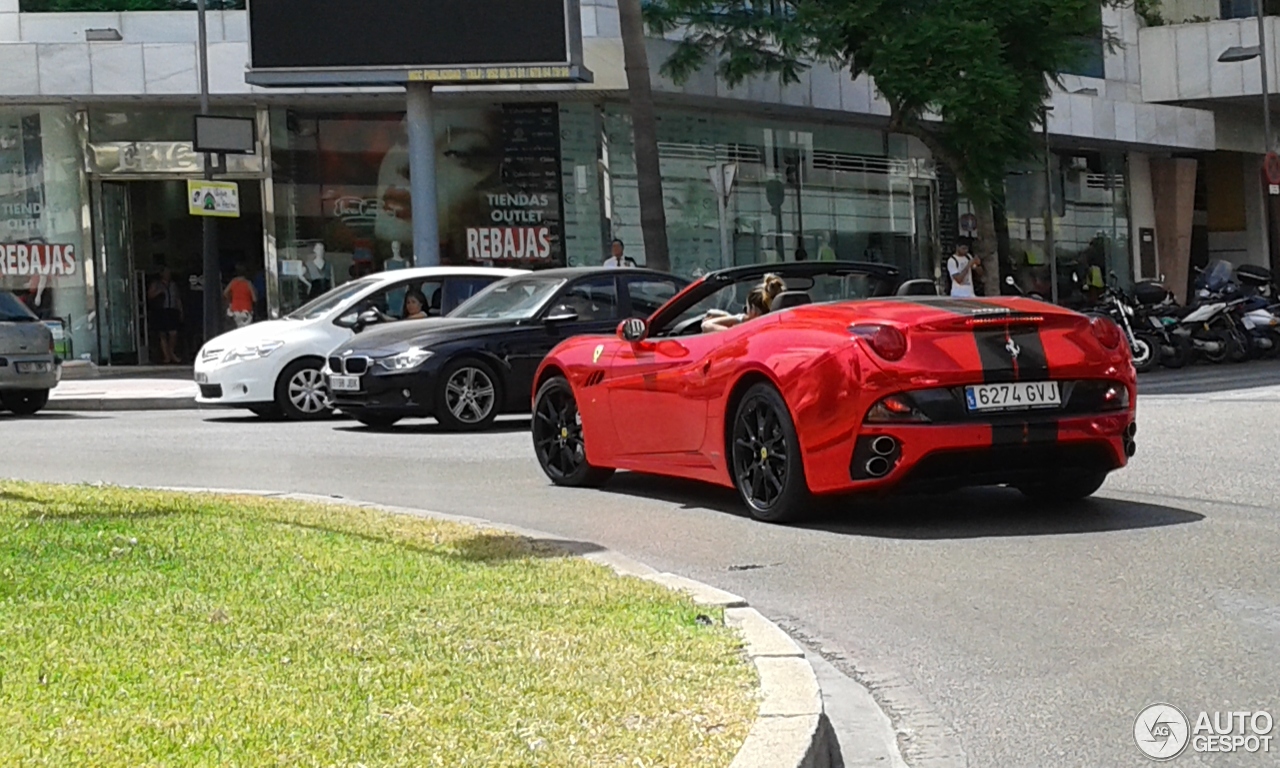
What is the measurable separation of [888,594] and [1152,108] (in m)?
37.8

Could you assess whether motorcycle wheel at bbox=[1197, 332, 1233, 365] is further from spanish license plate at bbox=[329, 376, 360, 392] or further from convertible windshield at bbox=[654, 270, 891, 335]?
convertible windshield at bbox=[654, 270, 891, 335]

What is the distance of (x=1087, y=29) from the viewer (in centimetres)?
2941

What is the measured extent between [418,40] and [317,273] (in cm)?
552

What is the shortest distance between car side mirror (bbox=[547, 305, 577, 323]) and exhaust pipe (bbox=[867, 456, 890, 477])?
8.28 meters

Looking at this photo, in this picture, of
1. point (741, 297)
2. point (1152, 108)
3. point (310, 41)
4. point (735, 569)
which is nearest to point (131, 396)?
point (310, 41)

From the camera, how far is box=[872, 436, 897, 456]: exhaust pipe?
9.12 m

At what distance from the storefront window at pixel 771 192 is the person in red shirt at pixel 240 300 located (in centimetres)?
589

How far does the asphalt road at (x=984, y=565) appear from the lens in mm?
5723

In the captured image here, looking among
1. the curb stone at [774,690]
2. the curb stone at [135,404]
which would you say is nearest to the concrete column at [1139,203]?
the curb stone at [135,404]

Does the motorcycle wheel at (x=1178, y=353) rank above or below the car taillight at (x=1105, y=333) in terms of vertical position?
below

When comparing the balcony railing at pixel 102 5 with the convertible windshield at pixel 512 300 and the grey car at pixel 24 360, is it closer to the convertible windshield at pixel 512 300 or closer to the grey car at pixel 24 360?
the grey car at pixel 24 360

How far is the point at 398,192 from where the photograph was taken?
32062 millimetres

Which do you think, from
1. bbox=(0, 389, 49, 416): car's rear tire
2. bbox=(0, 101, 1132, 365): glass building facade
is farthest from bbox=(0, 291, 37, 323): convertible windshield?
bbox=(0, 101, 1132, 365): glass building facade

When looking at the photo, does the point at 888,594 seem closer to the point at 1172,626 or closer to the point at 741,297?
the point at 1172,626
